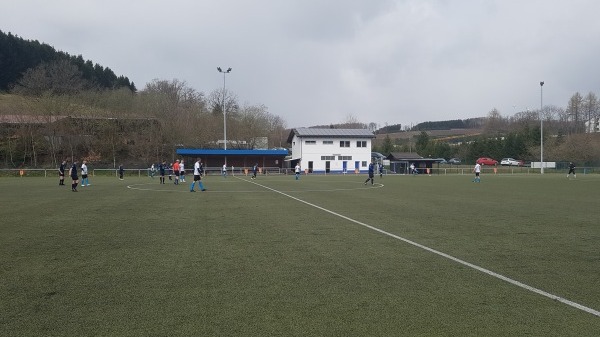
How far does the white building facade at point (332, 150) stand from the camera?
241 ft

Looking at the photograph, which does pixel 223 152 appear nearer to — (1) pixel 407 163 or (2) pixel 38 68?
(1) pixel 407 163

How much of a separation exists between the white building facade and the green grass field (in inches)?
2394

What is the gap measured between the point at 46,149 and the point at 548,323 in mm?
68718

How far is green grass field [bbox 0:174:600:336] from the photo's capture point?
4598mm

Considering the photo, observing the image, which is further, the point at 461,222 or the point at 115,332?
the point at 461,222

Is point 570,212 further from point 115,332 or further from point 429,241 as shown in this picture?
point 115,332

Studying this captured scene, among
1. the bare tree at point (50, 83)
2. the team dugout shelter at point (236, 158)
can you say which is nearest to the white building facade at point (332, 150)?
the team dugout shelter at point (236, 158)

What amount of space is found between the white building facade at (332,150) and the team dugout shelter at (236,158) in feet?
18.1

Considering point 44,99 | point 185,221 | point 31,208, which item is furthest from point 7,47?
point 185,221

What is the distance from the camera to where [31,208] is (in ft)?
51.4

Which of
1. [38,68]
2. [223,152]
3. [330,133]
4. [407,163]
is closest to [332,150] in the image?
[330,133]

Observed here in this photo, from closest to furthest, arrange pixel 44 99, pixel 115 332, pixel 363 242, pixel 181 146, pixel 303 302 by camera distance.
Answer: pixel 115 332
pixel 303 302
pixel 363 242
pixel 44 99
pixel 181 146

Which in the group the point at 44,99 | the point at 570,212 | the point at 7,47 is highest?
the point at 7,47

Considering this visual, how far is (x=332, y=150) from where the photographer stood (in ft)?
245
